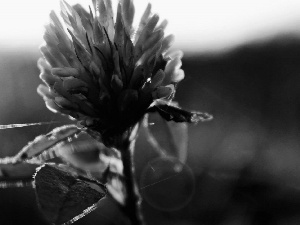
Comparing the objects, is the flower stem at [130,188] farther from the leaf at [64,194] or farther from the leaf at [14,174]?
the leaf at [14,174]

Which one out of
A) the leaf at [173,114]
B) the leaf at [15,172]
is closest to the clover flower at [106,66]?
the leaf at [173,114]

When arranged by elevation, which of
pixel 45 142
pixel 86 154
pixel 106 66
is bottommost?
pixel 86 154

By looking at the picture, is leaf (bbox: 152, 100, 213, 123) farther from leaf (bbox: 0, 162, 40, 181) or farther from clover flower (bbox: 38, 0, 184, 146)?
leaf (bbox: 0, 162, 40, 181)

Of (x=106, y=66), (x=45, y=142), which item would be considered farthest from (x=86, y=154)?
(x=106, y=66)

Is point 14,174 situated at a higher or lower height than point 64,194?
lower

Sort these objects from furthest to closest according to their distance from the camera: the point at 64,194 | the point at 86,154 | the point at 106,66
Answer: the point at 86,154
the point at 106,66
the point at 64,194

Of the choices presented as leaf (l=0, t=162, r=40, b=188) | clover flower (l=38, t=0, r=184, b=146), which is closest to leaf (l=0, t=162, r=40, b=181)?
leaf (l=0, t=162, r=40, b=188)

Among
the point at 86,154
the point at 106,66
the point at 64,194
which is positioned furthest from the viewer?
the point at 86,154

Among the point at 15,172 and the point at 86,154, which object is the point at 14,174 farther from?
the point at 86,154

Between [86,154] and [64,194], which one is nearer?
[64,194]
